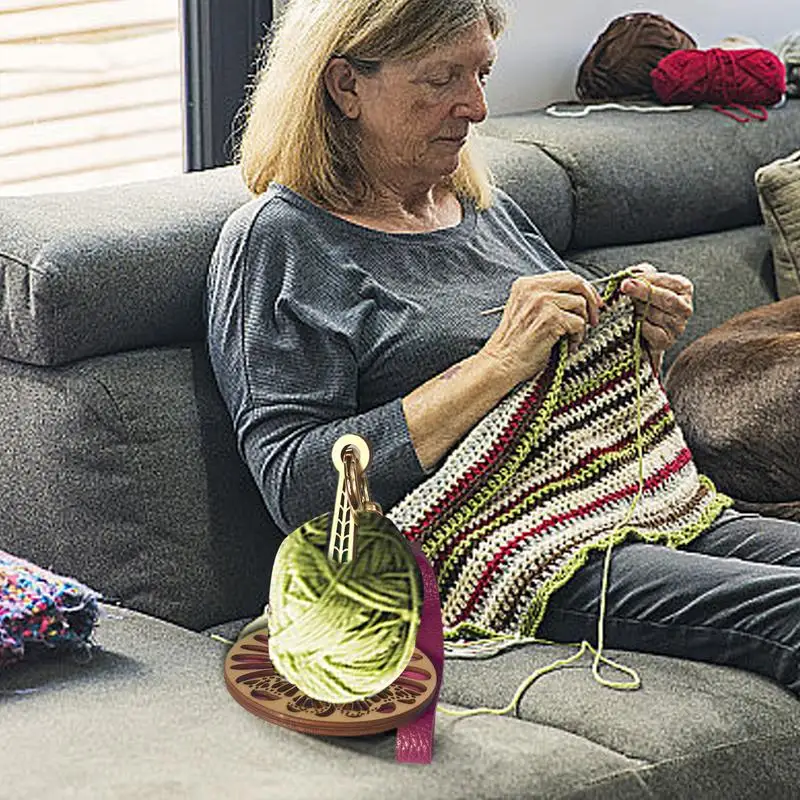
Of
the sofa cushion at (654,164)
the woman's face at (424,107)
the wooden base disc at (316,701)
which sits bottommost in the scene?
the wooden base disc at (316,701)

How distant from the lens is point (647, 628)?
1.94 metres

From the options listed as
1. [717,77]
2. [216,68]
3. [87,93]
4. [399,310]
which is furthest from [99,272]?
[717,77]

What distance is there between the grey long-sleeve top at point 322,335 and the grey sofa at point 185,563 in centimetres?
9

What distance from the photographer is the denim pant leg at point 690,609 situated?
6.14 ft

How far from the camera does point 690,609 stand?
192 cm

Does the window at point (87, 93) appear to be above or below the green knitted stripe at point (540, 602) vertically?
above

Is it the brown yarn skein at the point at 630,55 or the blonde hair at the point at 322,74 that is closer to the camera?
the blonde hair at the point at 322,74

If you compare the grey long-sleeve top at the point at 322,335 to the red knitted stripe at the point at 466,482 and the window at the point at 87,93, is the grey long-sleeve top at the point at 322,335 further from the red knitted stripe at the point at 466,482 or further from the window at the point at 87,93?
the window at the point at 87,93

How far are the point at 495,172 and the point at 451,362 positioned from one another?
59 cm

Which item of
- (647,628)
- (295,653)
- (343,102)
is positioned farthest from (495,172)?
(295,653)

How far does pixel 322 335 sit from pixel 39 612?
50 cm

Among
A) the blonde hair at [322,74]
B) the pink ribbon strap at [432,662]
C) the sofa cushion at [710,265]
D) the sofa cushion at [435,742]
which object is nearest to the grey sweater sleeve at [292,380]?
the blonde hair at [322,74]

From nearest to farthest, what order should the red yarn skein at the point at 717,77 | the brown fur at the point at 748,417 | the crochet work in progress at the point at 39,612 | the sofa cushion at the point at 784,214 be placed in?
the crochet work in progress at the point at 39,612 → the brown fur at the point at 748,417 → the sofa cushion at the point at 784,214 → the red yarn skein at the point at 717,77

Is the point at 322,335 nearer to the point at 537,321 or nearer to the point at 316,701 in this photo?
the point at 537,321
